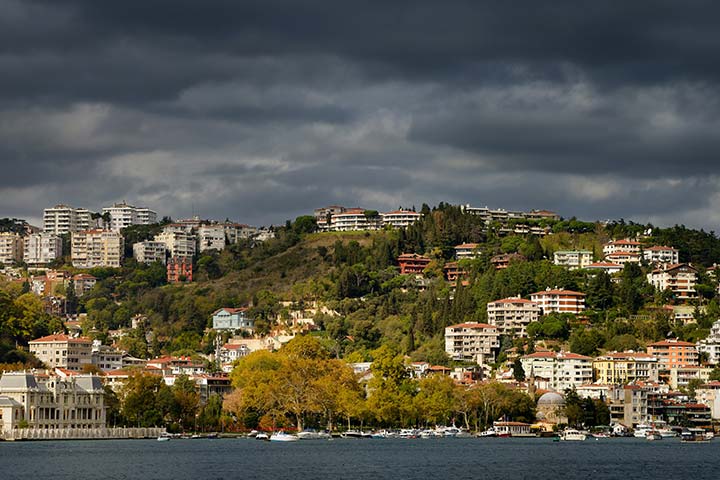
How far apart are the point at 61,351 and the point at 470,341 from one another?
47.7m

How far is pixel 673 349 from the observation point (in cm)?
17638

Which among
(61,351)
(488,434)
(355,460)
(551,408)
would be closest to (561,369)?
(551,408)

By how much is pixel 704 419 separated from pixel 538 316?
32092 millimetres

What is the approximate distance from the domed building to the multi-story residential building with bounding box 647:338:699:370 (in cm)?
1865

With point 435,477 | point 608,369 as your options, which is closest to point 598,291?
point 608,369

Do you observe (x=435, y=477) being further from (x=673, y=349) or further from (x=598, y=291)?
(x=598, y=291)

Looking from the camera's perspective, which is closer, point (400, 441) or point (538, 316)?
point (400, 441)

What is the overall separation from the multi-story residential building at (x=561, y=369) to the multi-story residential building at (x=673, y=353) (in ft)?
29.3

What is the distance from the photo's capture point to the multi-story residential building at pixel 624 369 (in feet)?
560

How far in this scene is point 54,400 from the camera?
14100 cm

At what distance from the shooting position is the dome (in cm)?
16062

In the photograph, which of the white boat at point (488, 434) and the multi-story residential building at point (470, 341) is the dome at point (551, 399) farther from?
the multi-story residential building at point (470, 341)

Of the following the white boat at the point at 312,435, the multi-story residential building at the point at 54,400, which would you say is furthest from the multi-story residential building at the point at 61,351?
the white boat at the point at 312,435

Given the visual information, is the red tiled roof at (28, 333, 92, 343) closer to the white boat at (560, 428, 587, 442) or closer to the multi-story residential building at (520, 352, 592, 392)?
the multi-story residential building at (520, 352, 592, 392)
